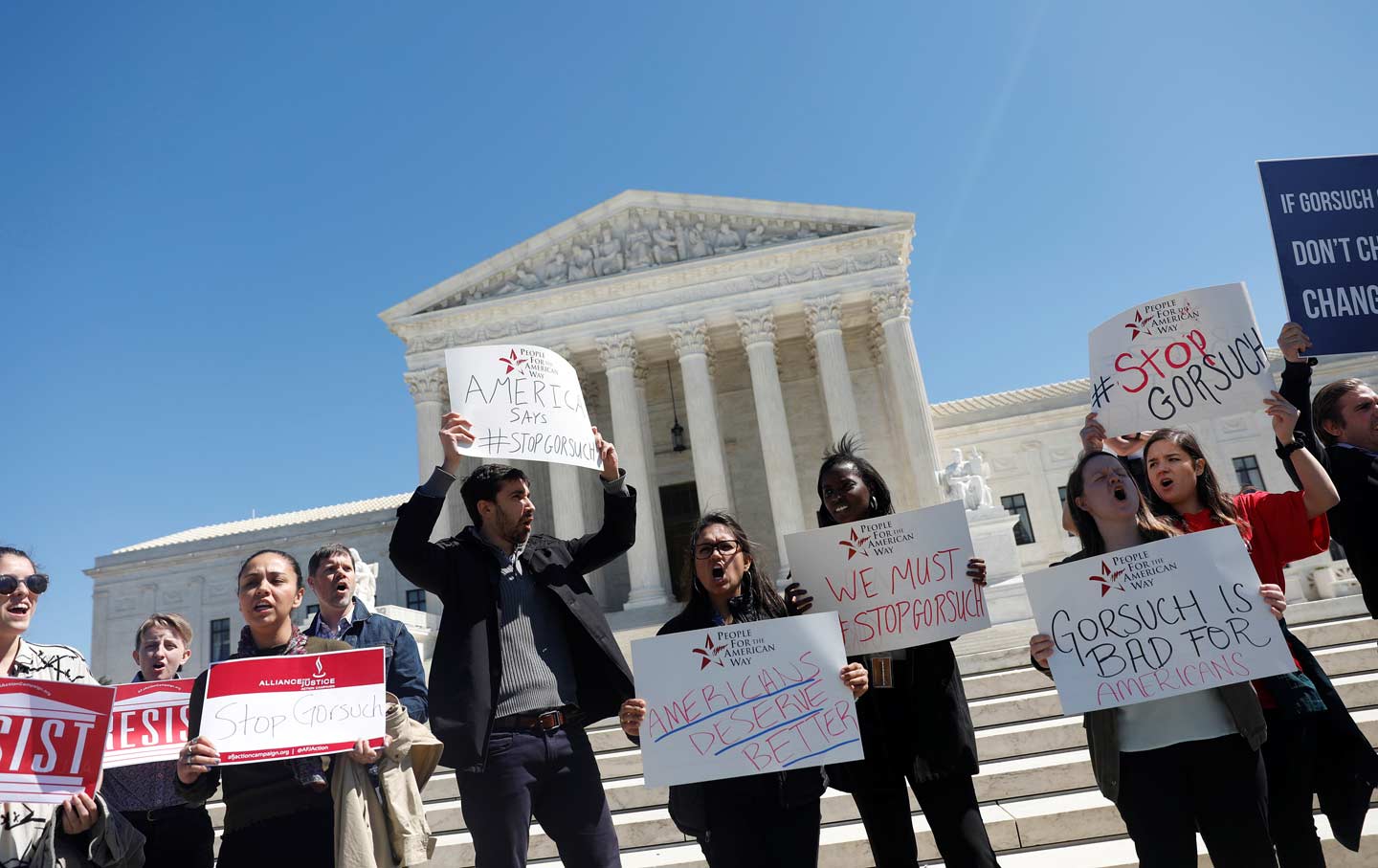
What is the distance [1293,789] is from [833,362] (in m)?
21.8

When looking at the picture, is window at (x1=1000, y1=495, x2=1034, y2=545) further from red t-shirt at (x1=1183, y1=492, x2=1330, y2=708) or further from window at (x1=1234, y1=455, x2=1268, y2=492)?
red t-shirt at (x1=1183, y1=492, x2=1330, y2=708)

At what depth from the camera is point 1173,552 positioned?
370 centimetres

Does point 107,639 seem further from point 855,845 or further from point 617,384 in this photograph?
point 855,845

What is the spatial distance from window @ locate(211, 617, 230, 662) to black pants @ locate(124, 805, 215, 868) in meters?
37.2

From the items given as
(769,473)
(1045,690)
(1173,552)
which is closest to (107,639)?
(769,473)

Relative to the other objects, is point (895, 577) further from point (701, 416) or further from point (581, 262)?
point (581, 262)

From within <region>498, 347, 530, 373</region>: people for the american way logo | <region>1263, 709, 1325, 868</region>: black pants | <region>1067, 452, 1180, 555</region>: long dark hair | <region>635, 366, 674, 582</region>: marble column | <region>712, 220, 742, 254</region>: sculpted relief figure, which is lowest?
<region>1263, 709, 1325, 868</region>: black pants

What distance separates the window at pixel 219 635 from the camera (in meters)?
A: 36.8

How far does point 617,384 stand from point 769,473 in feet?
17.6

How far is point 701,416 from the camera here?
2516 centimetres

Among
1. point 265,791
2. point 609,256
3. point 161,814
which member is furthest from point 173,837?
point 609,256

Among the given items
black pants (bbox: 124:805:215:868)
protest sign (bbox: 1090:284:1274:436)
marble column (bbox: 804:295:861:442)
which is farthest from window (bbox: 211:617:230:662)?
protest sign (bbox: 1090:284:1274:436)

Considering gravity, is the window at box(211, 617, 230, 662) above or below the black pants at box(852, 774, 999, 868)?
above

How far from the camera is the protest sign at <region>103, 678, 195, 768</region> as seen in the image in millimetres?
4160
